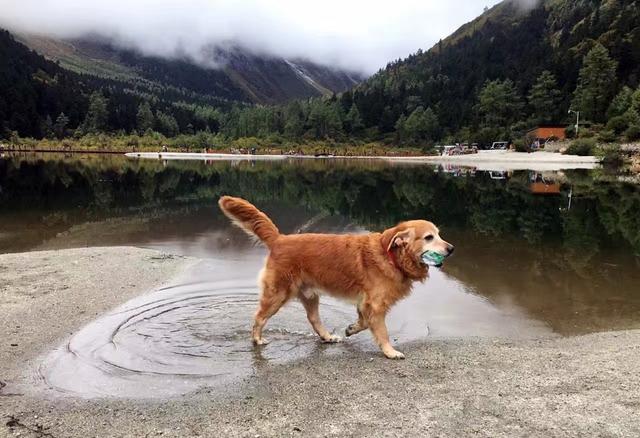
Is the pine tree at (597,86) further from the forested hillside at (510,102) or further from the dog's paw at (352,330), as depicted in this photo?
the dog's paw at (352,330)

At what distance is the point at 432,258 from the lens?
7.84 metres

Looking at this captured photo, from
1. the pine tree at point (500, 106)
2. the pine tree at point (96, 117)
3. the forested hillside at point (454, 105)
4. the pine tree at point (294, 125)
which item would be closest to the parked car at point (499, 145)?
the forested hillside at point (454, 105)

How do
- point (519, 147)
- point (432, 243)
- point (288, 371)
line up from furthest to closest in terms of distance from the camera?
point (519, 147) → point (432, 243) → point (288, 371)

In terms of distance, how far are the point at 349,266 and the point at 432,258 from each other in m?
1.25

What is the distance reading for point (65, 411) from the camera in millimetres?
5988

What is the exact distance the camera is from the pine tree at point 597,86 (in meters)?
117

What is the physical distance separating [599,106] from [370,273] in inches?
5007

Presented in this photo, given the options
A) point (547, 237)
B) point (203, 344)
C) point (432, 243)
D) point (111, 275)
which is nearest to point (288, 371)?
point (203, 344)

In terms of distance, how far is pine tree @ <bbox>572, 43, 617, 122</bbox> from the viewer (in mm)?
117312

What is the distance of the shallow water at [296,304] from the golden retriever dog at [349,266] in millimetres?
681

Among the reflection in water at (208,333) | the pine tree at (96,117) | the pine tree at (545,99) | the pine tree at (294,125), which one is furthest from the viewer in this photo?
the pine tree at (96,117)

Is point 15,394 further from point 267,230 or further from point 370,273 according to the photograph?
point 370,273

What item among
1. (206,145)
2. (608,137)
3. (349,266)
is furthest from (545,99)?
(349,266)

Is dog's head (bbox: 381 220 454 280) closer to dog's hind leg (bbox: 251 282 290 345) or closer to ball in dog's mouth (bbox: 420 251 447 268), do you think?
ball in dog's mouth (bbox: 420 251 447 268)
